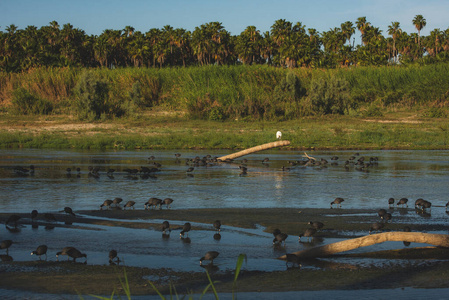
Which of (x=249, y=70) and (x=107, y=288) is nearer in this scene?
(x=107, y=288)

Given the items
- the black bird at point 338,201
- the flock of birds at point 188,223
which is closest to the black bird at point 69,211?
the flock of birds at point 188,223

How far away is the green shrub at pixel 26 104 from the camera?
39844 millimetres

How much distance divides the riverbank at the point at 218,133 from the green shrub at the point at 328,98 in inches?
68.4

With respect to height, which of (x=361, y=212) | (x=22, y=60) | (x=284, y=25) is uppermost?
(x=284, y=25)

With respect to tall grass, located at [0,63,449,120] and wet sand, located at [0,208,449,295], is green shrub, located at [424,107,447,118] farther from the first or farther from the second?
wet sand, located at [0,208,449,295]

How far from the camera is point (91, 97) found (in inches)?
1516

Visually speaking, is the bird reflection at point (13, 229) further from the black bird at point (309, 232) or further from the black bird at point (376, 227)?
the black bird at point (376, 227)

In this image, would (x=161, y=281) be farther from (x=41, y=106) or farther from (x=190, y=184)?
(x=41, y=106)

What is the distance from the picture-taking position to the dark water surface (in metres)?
8.82

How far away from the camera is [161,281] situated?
7160 mm

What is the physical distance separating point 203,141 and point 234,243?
2433 centimetres

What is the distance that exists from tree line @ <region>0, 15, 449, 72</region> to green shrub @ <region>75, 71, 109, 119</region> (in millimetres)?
40706

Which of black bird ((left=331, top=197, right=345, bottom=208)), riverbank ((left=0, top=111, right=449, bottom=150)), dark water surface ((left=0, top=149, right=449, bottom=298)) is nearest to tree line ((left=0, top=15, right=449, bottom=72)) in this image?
riverbank ((left=0, top=111, right=449, bottom=150))

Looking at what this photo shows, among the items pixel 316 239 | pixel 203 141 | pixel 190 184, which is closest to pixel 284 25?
pixel 203 141
